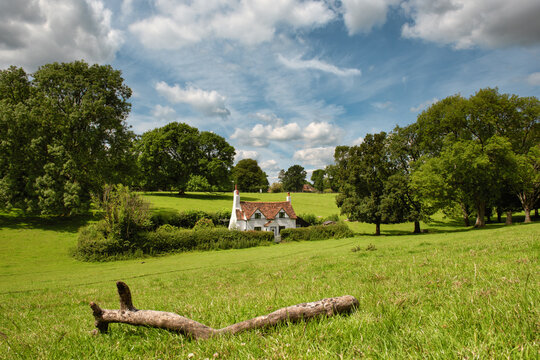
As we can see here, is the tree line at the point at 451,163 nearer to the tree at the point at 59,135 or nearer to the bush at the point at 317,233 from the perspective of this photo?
the bush at the point at 317,233

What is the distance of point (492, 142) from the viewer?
35156mm

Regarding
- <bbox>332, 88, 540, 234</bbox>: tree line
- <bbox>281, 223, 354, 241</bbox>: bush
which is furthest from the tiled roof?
<bbox>332, 88, 540, 234</bbox>: tree line

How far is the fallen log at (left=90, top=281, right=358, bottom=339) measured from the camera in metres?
2.97

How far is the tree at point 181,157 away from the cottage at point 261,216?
22373 millimetres

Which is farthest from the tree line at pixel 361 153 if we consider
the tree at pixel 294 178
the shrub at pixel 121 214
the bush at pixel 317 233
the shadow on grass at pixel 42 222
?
the tree at pixel 294 178

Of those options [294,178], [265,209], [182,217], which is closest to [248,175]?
[294,178]

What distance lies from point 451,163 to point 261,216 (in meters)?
31.3

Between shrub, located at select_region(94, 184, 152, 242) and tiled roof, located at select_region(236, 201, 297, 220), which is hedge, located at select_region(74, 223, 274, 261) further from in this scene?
tiled roof, located at select_region(236, 201, 297, 220)

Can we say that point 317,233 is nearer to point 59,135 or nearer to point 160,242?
point 160,242

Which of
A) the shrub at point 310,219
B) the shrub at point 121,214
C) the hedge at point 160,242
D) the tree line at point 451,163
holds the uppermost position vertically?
the tree line at point 451,163

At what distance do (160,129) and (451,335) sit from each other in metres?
77.6

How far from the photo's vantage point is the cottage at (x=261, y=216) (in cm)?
5056

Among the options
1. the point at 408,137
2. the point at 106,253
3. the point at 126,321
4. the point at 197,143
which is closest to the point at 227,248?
the point at 106,253

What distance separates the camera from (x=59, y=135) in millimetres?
40688
